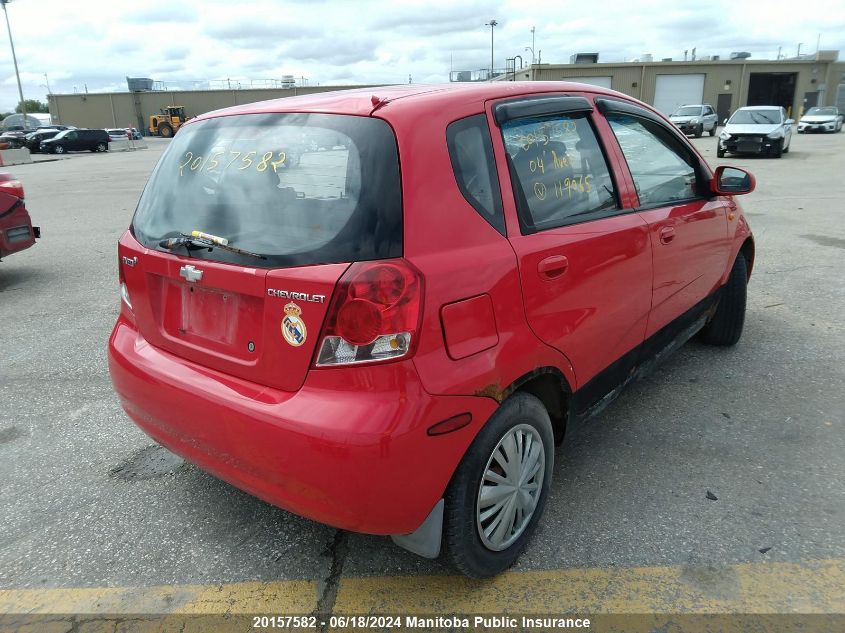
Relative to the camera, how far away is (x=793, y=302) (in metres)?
5.48

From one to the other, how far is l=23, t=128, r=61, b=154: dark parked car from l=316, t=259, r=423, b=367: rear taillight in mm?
48517

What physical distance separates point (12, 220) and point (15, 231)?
11 cm

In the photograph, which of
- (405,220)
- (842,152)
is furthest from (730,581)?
(842,152)

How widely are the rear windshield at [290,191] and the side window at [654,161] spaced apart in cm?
148

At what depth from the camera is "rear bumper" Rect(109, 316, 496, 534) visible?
6.14ft

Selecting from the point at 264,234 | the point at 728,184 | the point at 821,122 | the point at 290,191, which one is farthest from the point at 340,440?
the point at 821,122

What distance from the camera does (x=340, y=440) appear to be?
187 centimetres

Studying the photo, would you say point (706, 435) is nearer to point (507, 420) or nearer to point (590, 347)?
point (590, 347)

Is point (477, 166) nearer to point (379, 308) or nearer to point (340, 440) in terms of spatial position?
point (379, 308)

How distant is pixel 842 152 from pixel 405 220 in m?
26.6

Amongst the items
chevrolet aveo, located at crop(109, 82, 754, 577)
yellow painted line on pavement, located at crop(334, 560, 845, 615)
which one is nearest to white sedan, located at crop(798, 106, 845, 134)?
chevrolet aveo, located at crop(109, 82, 754, 577)

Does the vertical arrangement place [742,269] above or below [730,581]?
above

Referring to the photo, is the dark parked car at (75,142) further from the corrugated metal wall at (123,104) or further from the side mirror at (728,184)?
the side mirror at (728,184)

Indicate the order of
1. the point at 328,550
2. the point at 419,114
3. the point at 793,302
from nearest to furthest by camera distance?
the point at 419,114 < the point at 328,550 < the point at 793,302
